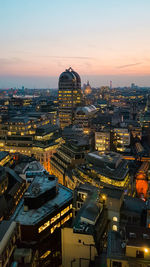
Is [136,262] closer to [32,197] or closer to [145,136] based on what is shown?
[32,197]

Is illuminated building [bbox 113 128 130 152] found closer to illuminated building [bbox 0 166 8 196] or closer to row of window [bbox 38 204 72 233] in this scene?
illuminated building [bbox 0 166 8 196]

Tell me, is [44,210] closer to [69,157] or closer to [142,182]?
[69,157]

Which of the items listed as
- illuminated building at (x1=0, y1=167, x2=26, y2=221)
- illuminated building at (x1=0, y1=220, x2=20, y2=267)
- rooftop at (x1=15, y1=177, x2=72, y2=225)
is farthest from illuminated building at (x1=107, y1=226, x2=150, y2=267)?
illuminated building at (x1=0, y1=167, x2=26, y2=221)

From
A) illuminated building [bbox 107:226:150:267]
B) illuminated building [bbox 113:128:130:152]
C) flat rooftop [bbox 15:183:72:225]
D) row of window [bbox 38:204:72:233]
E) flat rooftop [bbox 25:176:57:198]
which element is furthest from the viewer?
illuminated building [bbox 113:128:130:152]

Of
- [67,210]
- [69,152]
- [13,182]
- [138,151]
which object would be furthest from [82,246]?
[138,151]

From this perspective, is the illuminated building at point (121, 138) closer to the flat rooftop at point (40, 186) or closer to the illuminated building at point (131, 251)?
the flat rooftop at point (40, 186)

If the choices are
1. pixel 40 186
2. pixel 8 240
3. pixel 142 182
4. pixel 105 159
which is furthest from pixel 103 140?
pixel 8 240

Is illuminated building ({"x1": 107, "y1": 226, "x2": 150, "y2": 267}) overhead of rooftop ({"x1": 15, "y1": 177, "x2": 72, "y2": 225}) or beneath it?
overhead
